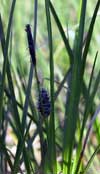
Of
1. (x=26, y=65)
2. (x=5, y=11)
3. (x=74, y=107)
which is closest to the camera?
(x=74, y=107)

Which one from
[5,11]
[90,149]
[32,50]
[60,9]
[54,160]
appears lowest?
[54,160]

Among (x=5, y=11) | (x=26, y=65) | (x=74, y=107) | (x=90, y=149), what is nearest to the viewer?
(x=74, y=107)

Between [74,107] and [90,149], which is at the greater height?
[90,149]

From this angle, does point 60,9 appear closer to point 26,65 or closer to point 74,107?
point 26,65

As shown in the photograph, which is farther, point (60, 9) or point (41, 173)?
point (60, 9)

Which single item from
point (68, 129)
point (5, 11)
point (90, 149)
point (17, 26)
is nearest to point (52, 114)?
point (68, 129)

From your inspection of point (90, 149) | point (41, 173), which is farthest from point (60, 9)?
point (41, 173)

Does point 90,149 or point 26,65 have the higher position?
point 26,65

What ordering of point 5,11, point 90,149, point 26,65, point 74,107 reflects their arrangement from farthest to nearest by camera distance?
point 26,65, point 5,11, point 90,149, point 74,107

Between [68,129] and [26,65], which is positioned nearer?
[68,129]
